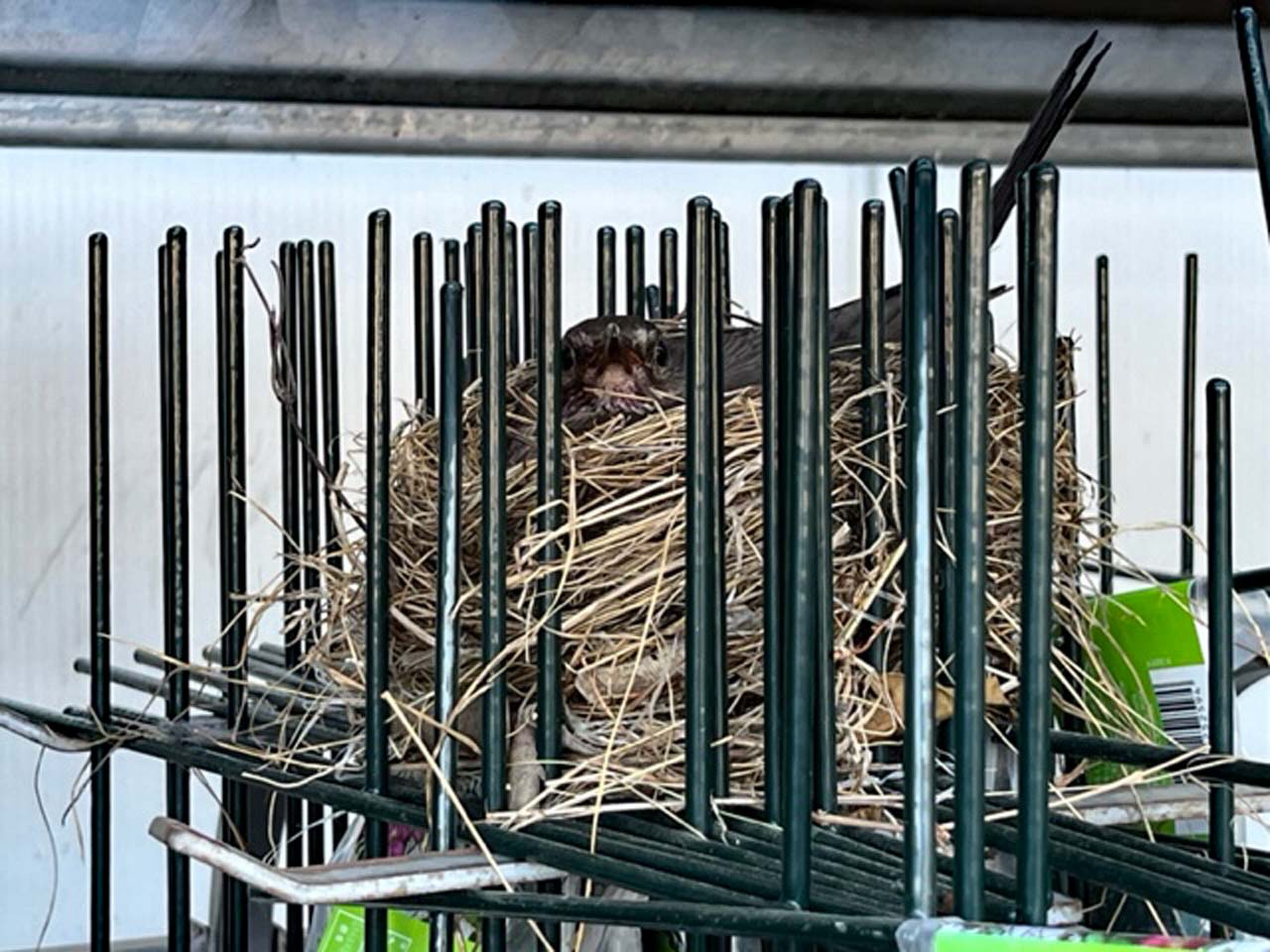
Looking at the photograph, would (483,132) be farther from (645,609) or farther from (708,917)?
(708,917)

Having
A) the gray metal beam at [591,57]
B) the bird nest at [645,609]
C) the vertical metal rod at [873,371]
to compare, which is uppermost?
the gray metal beam at [591,57]

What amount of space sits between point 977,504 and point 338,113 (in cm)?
92

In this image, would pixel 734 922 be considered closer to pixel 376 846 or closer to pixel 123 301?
pixel 376 846

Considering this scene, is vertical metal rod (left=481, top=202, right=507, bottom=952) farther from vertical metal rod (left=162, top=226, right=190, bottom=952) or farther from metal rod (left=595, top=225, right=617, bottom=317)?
metal rod (left=595, top=225, right=617, bottom=317)

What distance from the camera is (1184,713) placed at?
680mm

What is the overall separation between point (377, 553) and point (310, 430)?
24cm

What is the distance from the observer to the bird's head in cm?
80

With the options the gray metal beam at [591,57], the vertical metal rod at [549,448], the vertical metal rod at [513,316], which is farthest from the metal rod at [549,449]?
the gray metal beam at [591,57]

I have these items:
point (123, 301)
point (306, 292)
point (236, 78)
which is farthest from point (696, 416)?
point (123, 301)

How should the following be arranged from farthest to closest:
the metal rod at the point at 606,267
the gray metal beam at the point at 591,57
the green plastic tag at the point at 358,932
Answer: the gray metal beam at the point at 591,57, the metal rod at the point at 606,267, the green plastic tag at the point at 358,932

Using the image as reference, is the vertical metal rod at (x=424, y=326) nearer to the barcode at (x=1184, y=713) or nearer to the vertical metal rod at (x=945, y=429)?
the vertical metal rod at (x=945, y=429)

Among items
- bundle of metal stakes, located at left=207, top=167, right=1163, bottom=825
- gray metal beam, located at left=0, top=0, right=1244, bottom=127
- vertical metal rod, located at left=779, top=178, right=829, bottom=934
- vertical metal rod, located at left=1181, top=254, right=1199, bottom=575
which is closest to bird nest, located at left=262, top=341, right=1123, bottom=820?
bundle of metal stakes, located at left=207, top=167, right=1163, bottom=825

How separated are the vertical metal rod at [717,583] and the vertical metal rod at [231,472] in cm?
22

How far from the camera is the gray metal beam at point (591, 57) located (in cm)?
109
